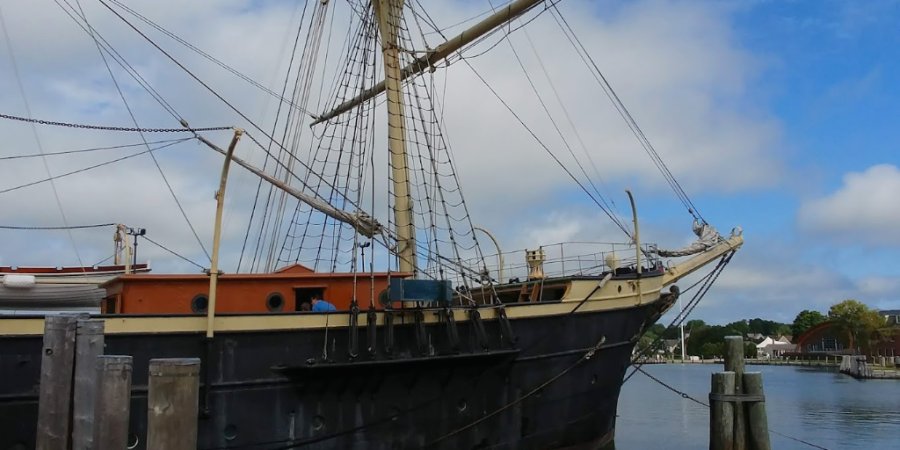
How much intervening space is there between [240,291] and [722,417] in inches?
349

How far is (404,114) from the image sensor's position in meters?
18.5

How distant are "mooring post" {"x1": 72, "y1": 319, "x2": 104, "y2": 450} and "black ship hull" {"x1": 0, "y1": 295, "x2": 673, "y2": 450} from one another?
3541 mm

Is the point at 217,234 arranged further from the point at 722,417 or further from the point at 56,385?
the point at 722,417

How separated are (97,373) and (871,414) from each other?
37.9 metres

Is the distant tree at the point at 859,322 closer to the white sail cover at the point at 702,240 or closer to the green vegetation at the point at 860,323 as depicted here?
the green vegetation at the point at 860,323

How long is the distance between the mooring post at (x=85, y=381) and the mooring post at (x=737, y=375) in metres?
10.4

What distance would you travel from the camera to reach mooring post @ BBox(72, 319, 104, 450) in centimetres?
897

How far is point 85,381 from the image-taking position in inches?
357

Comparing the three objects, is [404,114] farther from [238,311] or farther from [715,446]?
[715,446]

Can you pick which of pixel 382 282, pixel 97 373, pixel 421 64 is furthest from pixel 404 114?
pixel 97 373

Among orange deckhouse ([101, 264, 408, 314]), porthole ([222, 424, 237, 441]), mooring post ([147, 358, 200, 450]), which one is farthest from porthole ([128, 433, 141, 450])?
mooring post ([147, 358, 200, 450])

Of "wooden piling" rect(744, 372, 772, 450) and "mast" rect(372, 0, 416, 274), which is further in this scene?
"mast" rect(372, 0, 416, 274)

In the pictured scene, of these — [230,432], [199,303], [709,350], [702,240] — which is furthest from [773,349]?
[230,432]

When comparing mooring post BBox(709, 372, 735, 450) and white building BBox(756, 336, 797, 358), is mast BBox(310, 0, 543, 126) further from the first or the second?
white building BBox(756, 336, 797, 358)
